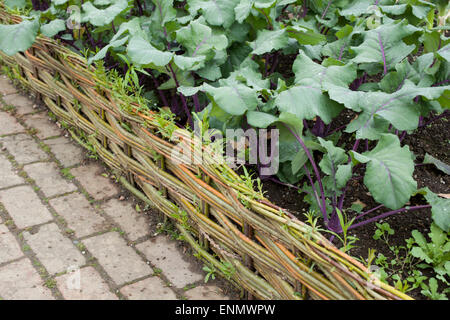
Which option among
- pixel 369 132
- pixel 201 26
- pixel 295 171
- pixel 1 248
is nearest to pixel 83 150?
pixel 1 248

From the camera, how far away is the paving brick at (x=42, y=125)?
351 cm

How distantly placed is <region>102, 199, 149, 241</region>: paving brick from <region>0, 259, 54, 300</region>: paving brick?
0.52 meters

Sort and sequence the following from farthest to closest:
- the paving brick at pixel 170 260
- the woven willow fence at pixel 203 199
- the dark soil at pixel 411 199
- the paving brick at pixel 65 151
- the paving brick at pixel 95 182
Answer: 1. the paving brick at pixel 65 151
2. the paving brick at pixel 95 182
3. the paving brick at pixel 170 260
4. the dark soil at pixel 411 199
5. the woven willow fence at pixel 203 199

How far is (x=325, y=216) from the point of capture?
2125mm

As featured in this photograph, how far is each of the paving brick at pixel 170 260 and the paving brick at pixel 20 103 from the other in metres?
1.82

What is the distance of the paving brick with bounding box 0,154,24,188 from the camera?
301 centimetres

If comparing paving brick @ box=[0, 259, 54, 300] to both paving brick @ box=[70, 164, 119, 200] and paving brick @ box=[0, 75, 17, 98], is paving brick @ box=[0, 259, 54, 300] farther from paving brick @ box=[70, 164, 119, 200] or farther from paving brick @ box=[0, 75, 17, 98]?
paving brick @ box=[0, 75, 17, 98]

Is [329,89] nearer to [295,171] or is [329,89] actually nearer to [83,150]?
[295,171]

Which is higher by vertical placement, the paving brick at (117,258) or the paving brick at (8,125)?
the paving brick at (8,125)

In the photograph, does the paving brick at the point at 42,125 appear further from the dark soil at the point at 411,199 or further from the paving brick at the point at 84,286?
the dark soil at the point at 411,199

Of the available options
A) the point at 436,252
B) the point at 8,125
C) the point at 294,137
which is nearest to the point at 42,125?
the point at 8,125

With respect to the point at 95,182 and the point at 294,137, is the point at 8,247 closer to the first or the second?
the point at 95,182

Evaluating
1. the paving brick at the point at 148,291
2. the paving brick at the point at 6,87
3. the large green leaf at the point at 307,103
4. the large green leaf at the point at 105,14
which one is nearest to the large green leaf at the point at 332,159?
the large green leaf at the point at 307,103

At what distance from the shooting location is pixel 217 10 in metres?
2.69
